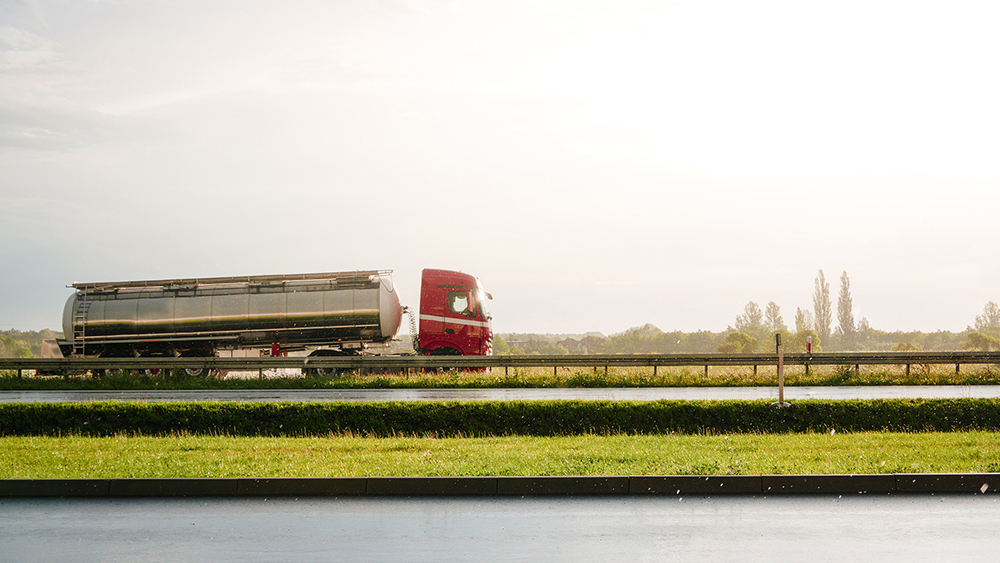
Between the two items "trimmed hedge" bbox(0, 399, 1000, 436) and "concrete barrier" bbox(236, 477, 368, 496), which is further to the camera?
"trimmed hedge" bbox(0, 399, 1000, 436)

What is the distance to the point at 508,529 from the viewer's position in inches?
260

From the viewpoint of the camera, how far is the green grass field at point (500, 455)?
338 inches

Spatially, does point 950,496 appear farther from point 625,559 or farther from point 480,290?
point 480,290

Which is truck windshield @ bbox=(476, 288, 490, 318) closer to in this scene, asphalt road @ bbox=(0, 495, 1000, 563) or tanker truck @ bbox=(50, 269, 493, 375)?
tanker truck @ bbox=(50, 269, 493, 375)

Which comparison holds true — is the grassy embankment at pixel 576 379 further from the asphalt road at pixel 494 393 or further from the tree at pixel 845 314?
the tree at pixel 845 314

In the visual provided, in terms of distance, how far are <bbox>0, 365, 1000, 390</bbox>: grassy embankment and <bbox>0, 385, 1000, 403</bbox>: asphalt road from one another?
864 millimetres

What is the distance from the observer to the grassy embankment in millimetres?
21797

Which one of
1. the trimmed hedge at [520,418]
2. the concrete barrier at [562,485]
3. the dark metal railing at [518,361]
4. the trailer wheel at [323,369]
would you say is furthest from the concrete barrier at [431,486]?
the trailer wheel at [323,369]

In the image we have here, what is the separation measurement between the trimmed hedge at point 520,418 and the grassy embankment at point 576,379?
8563mm

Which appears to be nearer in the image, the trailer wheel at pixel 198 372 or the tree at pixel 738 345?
the trailer wheel at pixel 198 372

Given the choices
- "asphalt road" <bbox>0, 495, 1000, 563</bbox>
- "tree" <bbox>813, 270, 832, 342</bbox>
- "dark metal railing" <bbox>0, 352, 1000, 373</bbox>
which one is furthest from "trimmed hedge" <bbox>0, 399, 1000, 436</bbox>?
"tree" <bbox>813, 270, 832, 342</bbox>

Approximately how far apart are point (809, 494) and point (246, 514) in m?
5.86

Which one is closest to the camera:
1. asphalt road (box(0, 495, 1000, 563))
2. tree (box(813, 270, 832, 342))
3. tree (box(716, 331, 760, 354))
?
asphalt road (box(0, 495, 1000, 563))

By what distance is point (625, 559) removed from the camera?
571cm
